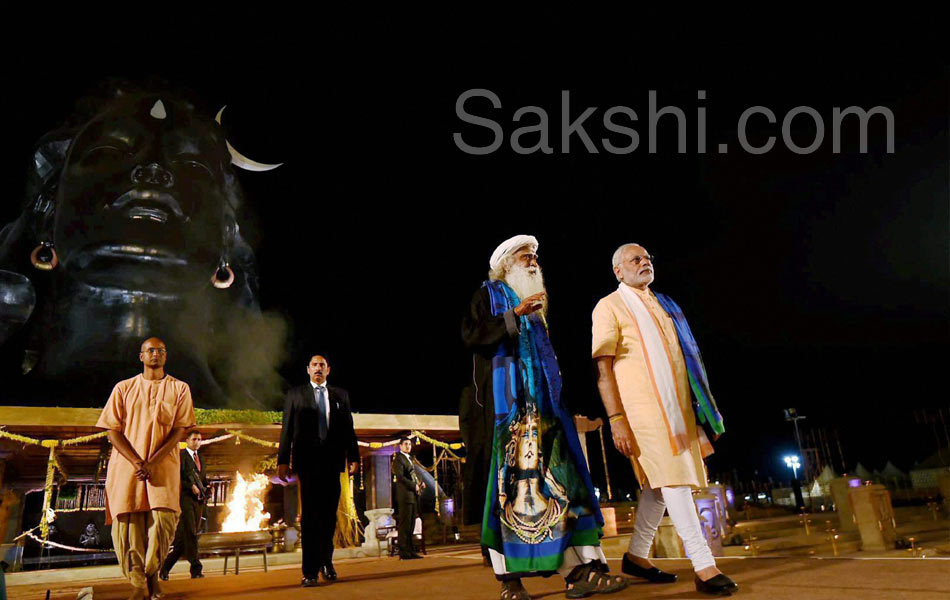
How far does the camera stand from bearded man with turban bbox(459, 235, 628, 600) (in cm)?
303

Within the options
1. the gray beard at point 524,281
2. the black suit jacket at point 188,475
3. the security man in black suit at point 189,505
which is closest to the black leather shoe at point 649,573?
the gray beard at point 524,281

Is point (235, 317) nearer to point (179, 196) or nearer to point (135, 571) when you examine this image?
point (179, 196)

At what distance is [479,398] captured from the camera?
11.3ft

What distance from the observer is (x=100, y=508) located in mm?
20344

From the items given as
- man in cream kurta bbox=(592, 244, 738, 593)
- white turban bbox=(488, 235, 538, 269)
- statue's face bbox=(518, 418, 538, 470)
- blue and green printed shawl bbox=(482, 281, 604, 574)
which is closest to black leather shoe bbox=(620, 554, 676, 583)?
man in cream kurta bbox=(592, 244, 738, 593)

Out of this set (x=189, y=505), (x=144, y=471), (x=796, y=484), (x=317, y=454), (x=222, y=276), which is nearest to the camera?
(x=144, y=471)

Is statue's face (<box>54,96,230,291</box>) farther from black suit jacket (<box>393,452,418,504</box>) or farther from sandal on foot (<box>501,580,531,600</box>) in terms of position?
sandal on foot (<box>501,580,531,600</box>)

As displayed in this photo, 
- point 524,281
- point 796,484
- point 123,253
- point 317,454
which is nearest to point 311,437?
point 317,454

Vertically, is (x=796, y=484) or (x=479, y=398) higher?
(x=479, y=398)

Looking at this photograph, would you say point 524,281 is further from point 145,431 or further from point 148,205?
point 148,205

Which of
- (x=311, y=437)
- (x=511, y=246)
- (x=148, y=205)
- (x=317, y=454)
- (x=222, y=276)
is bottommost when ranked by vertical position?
(x=317, y=454)

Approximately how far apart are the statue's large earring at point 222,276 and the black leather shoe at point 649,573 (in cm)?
2511

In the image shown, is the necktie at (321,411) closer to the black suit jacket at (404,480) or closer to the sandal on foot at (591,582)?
the sandal on foot at (591,582)

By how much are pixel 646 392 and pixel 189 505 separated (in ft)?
23.3
